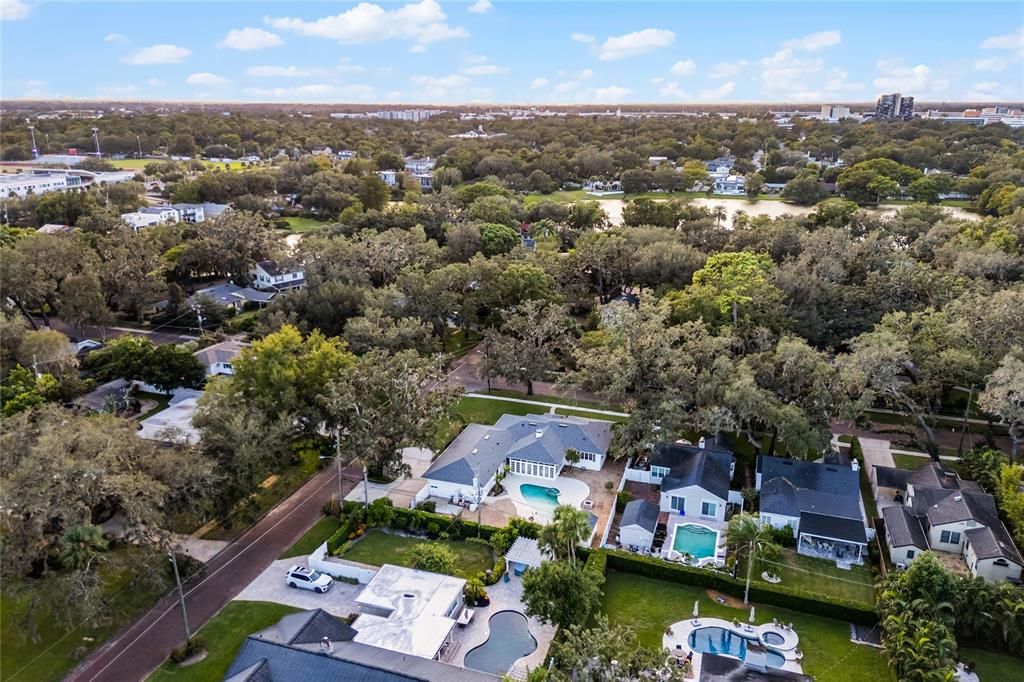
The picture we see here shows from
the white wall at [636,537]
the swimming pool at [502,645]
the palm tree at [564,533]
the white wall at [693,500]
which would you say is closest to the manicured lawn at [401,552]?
the swimming pool at [502,645]

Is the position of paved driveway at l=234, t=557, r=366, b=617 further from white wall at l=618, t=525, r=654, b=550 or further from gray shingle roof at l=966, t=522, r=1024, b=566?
gray shingle roof at l=966, t=522, r=1024, b=566

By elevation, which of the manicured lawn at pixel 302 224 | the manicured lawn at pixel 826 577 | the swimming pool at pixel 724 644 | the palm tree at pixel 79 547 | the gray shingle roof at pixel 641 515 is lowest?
the swimming pool at pixel 724 644

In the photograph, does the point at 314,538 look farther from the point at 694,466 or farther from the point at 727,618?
Answer: the point at 694,466

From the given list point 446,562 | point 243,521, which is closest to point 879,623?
point 446,562

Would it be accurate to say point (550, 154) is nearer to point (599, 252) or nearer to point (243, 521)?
point (599, 252)

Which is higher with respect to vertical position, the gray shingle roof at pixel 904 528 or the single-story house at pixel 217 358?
the single-story house at pixel 217 358

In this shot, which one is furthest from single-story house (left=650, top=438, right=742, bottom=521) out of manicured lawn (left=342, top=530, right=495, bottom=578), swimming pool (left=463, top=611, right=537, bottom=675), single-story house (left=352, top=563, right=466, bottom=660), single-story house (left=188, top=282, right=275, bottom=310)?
single-story house (left=188, top=282, right=275, bottom=310)

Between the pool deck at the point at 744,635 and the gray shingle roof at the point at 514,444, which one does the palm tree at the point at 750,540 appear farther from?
the gray shingle roof at the point at 514,444
